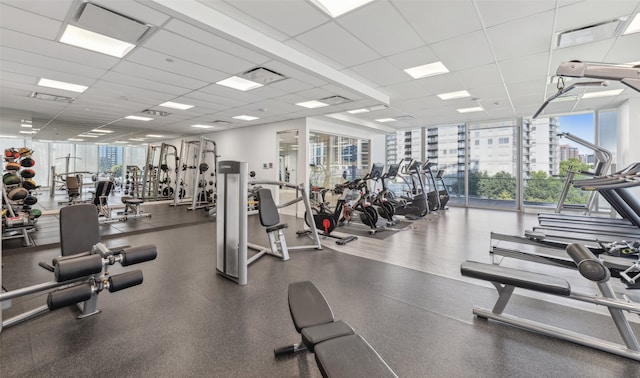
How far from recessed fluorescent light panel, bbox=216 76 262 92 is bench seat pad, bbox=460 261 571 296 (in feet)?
14.0

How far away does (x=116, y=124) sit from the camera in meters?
8.79

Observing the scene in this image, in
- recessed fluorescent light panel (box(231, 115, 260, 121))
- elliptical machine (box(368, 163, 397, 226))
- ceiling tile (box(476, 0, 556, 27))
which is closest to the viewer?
ceiling tile (box(476, 0, 556, 27))

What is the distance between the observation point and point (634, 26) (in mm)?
3180

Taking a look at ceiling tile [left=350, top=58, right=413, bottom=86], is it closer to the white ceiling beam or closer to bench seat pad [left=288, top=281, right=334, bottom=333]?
the white ceiling beam

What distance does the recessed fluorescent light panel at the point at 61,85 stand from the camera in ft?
15.4

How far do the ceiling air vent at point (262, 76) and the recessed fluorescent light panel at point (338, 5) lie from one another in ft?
4.96

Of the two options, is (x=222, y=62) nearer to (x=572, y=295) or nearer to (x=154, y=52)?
(x=154, y=52)

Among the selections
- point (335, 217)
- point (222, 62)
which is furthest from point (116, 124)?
point (335, 217)

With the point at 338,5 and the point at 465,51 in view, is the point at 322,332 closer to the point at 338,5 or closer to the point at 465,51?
the point at 338,5

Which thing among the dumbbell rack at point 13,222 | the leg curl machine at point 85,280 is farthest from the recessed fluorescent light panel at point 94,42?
the dumbbell rack at point 13,222

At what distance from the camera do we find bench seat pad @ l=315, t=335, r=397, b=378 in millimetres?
1137

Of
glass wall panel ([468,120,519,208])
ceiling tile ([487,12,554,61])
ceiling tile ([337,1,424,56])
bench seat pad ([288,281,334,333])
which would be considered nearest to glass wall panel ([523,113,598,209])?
glass wall panel ([468,120,519,208])

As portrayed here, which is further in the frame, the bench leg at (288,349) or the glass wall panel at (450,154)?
the glass wall panel at (450,154)

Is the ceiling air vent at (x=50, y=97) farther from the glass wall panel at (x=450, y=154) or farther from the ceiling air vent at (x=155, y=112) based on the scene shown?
the glass wall panel at (x=450, y=154)
